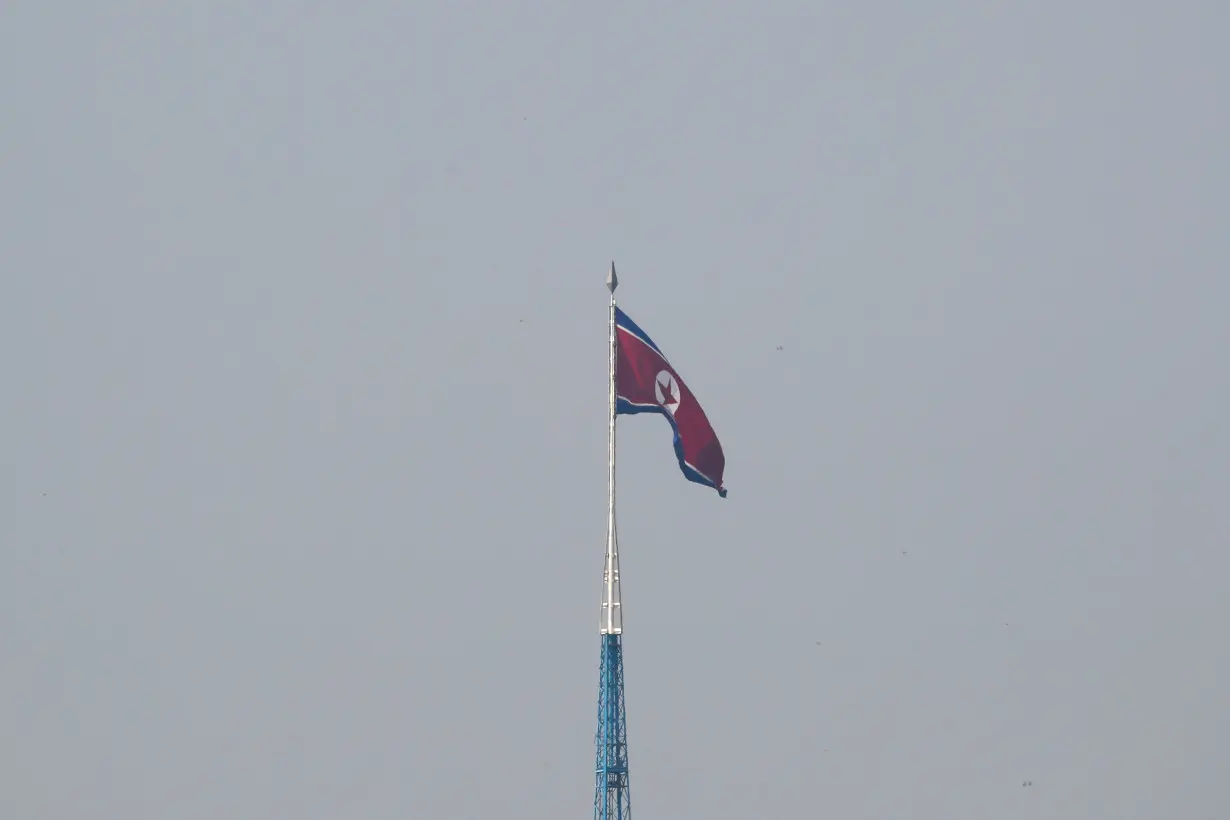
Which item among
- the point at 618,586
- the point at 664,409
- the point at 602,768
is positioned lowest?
the point at 602,768

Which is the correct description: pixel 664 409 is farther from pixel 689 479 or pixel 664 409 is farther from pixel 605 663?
pixel 605 663

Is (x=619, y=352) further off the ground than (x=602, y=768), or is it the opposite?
(x=619, y=352)

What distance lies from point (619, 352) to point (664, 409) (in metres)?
3.02

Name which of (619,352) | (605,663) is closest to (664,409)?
(619,352)

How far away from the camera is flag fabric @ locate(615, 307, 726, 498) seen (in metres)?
99.7

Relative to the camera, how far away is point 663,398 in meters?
101

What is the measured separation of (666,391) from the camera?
101 m

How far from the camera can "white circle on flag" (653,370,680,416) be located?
100500mm

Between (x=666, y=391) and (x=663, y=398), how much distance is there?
32 centimetres

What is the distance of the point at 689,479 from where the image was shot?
102 meters

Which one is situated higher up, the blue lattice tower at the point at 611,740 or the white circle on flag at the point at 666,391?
the white circle on flag at the point at 666,391

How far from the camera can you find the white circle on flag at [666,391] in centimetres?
10050

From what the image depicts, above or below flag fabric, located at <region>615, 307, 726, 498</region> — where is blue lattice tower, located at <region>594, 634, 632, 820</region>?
below

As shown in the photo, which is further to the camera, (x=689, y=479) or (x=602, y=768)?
(x=689, y=479)
